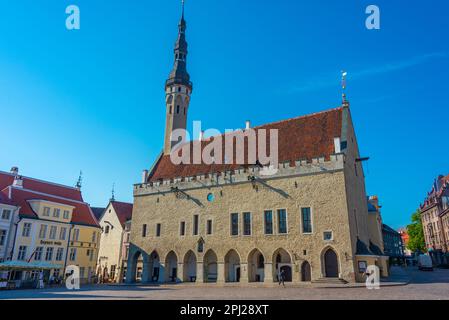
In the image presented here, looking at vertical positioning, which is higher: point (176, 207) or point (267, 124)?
point (267, 124)

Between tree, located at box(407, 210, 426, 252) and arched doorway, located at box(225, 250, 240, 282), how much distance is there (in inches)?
2103

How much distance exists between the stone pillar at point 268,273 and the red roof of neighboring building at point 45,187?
23.9 metres

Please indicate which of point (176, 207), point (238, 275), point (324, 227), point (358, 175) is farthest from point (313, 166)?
point (176, 207)

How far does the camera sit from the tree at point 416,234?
6481cm

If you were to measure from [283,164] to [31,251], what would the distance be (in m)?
23.3

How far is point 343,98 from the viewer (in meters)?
28.5

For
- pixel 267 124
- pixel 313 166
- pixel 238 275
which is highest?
pixel 267 124

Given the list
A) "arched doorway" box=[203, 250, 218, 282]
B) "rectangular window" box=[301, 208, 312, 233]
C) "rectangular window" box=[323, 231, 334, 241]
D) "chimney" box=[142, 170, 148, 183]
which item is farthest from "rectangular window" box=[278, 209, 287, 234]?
"chimney" box=[142, 170, 148, 183]

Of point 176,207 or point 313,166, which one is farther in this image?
point 176,207

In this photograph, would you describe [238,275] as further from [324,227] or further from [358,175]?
[358,175]

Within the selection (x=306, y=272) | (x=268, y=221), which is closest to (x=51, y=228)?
(x=268, y=221)

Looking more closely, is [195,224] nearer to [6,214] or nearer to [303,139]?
[303,139]

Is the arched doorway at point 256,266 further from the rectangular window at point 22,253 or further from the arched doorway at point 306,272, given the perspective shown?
the rectangular window at point 22,253
